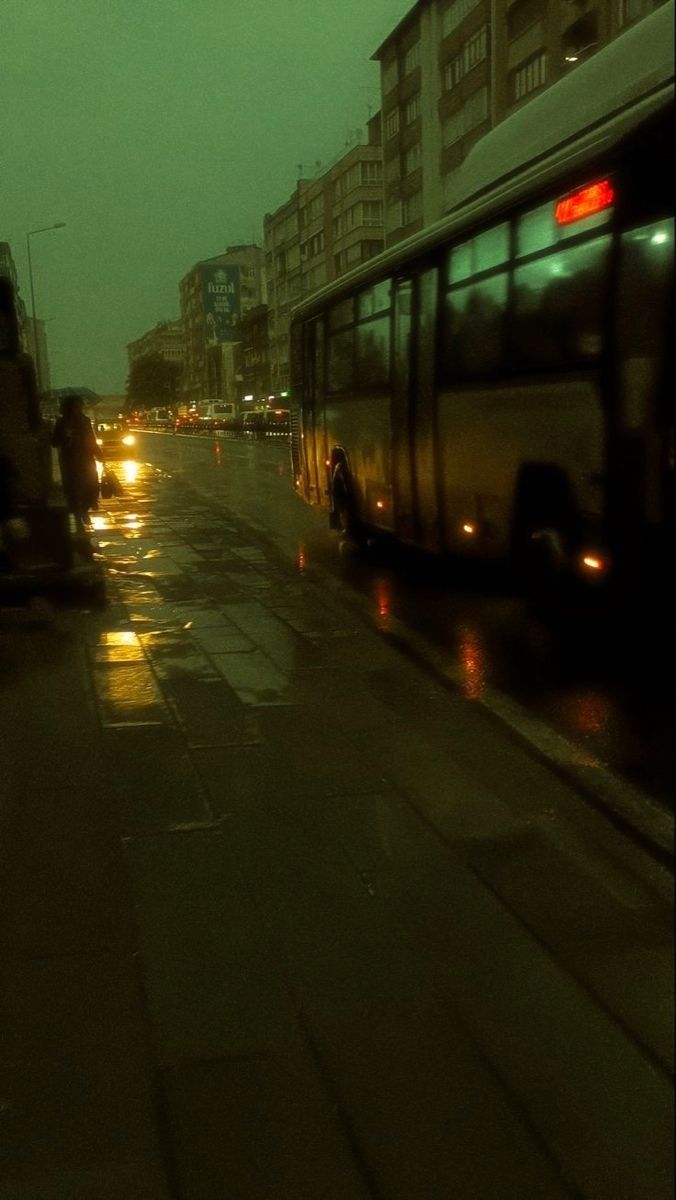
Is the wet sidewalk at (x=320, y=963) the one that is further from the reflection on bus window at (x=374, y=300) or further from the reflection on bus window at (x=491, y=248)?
the reflection on bus window at (x=374, y=300)

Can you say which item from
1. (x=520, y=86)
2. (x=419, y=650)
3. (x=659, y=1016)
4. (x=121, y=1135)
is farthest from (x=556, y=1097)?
(x=520, y=86)

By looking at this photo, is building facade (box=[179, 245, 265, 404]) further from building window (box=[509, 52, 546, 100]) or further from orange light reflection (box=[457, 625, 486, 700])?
orange light reflection (box=[457, 625, 486, 700])

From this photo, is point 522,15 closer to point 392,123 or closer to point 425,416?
point 392,123

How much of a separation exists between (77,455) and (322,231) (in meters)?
87.0

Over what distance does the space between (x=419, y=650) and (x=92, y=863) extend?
177 inches

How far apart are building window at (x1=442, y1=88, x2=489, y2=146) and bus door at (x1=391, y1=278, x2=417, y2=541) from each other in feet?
146

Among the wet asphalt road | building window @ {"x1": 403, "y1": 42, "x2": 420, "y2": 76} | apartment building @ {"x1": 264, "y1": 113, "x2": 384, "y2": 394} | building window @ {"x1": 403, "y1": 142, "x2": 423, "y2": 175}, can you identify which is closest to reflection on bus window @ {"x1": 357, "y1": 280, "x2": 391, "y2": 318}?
the wet asphalt road

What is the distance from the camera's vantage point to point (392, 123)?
68.6m

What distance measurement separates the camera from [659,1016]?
3.66 metres

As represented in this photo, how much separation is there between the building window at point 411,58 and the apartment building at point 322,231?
14.1 m

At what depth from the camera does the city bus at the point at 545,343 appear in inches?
269

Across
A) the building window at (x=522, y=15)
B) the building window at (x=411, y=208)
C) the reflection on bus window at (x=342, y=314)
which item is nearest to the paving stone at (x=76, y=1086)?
the reflection on bus window at (x=342, y=314)

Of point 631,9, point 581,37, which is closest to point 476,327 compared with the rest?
point 631,9

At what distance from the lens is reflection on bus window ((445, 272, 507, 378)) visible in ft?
30.9
